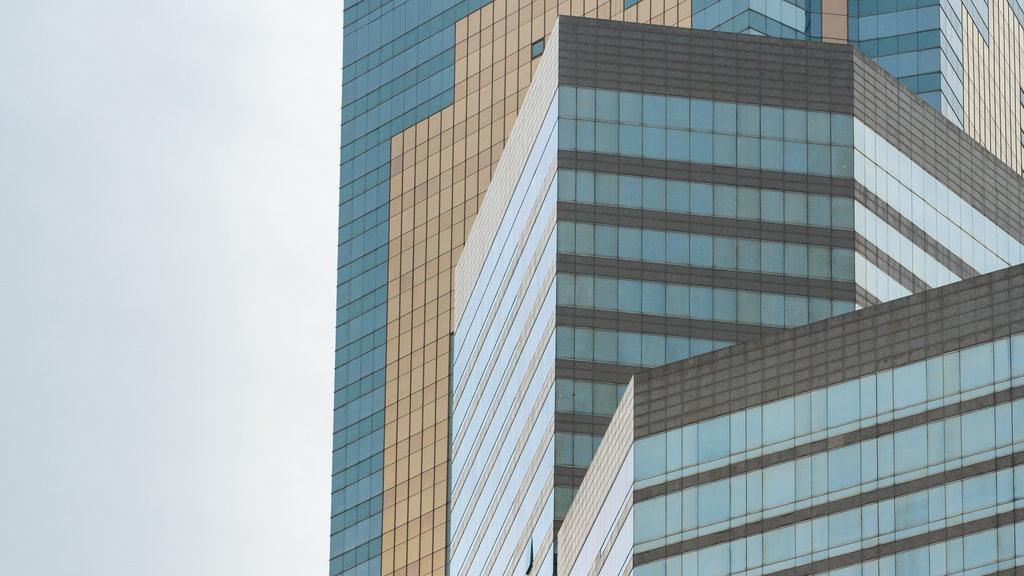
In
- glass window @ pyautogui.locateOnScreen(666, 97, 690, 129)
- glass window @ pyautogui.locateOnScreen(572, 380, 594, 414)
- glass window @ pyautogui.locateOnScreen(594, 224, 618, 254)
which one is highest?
glass window @ pyautogui.locateOnScreen(666, 97, 690, 129)

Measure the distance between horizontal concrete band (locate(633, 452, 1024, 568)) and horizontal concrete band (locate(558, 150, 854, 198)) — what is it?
29.6 meters

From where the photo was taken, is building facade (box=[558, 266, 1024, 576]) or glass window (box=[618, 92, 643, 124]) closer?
building facade (box=[558, 266, 1024, 576])

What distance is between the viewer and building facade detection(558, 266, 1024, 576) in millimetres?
77188

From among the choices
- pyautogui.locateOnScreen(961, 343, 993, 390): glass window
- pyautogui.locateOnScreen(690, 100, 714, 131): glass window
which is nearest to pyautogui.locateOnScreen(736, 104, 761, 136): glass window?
pyautogui.locateOnScreen(690, 100, 714, 131): glass window

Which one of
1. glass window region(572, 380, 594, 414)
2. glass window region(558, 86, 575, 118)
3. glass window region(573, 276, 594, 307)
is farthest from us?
glass window region(558, 86, 575, 118)

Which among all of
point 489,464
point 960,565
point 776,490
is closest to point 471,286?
point 489,464

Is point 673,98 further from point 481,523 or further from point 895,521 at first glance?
point 895,521

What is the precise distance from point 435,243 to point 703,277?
65656 mm

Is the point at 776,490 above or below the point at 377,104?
A: below

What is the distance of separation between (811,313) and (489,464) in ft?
57.0

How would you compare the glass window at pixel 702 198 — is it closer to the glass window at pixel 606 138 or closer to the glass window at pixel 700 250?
the glass window at pixel 700 250

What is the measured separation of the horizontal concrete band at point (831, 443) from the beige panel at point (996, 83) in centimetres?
7466

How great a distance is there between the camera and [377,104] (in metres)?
188

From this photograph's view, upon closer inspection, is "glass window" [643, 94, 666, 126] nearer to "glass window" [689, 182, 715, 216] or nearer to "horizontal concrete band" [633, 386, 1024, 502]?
"glass window" [689, 182, 715, 216]
